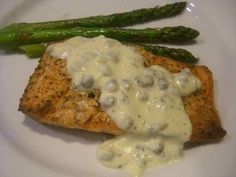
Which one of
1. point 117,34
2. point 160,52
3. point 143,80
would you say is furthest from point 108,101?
point 117,34

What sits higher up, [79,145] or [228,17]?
[228,17]

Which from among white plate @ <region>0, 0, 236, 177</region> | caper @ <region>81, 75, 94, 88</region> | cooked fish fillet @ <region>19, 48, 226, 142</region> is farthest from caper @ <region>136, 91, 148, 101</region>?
white plate @ <region>0, 0, 236, 177</region>

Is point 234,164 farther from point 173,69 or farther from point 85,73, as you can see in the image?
point 85,73

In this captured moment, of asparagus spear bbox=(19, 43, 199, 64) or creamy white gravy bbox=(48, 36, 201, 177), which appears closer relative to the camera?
creamy white gravy bbox=(48, 36, 201, 177)

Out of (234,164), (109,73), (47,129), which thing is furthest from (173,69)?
(47,129)

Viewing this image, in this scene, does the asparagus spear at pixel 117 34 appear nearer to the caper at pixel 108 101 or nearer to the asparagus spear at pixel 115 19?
the asparagus spear at pixel 115 19

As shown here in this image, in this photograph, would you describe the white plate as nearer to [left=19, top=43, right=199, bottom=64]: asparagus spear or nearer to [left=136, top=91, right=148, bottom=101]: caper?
[left=19, top=43, right=199, bottom=64]: asparagus spear
